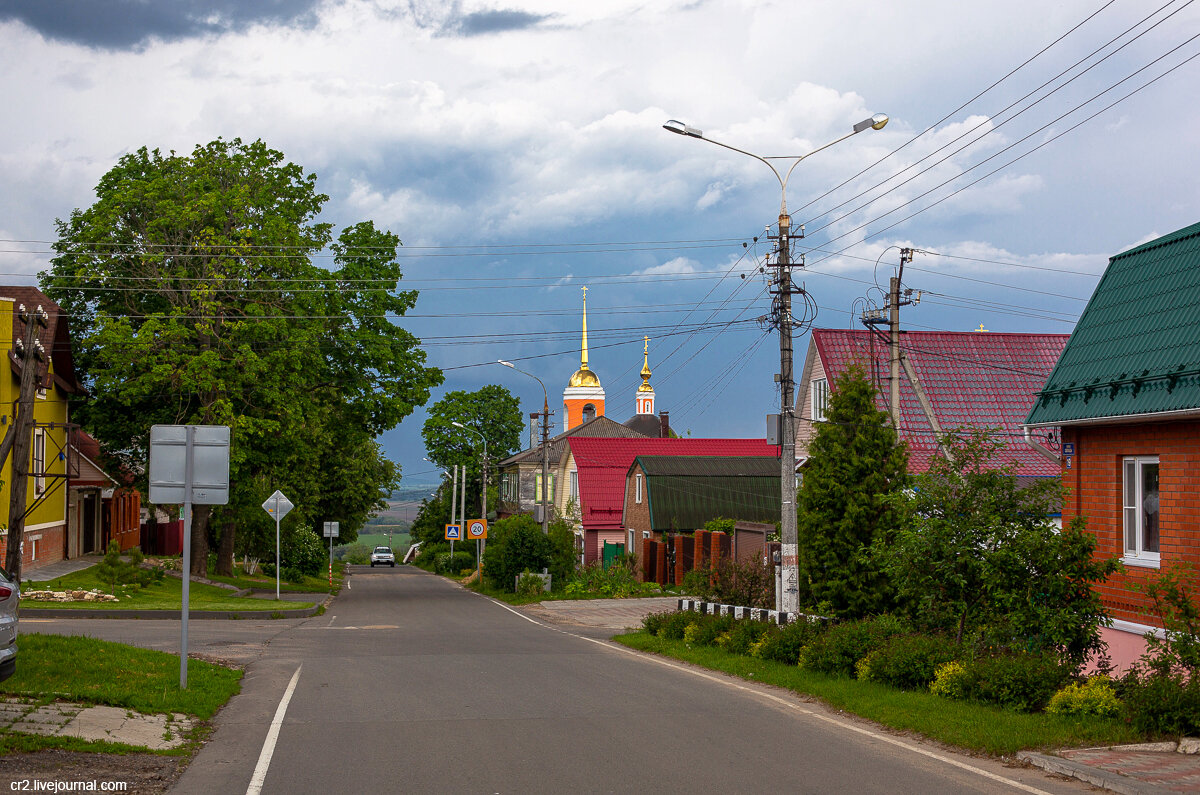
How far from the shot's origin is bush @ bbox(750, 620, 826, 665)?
15523 mm

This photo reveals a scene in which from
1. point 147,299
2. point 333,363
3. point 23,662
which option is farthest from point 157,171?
point 23,662

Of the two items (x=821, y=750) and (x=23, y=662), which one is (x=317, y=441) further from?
(x=821, y=750)

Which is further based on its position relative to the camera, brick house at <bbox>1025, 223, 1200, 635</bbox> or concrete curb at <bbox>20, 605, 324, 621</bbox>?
concrete curb at <bbox>20, 605, 324, 621</bbox>

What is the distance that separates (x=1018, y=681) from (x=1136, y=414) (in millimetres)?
3846

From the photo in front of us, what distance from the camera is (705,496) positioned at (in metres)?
42.6

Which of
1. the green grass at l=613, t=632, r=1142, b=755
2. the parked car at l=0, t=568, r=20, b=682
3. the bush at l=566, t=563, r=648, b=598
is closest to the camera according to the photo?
the green grass at l=613, t=632, r=1142, b=755

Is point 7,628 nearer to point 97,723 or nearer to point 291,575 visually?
point 97,723

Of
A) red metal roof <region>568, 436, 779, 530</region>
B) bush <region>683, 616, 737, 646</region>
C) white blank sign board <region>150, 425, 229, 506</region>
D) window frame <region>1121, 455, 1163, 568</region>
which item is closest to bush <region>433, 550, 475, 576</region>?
red metal roof <region>568, 436, 779, 530</region>

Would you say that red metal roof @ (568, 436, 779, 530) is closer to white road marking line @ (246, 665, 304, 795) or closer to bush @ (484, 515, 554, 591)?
bush @ (484, 515, 554, 591)

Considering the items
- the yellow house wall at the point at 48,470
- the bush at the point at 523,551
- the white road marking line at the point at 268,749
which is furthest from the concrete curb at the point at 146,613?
the bush at the point at 523,551

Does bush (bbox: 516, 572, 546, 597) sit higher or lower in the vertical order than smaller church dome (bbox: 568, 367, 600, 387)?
lower

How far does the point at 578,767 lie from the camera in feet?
28.6

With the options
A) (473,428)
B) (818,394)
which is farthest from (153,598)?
(473,428)

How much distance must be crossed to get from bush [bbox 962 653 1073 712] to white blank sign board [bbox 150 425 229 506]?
28.5 feet
